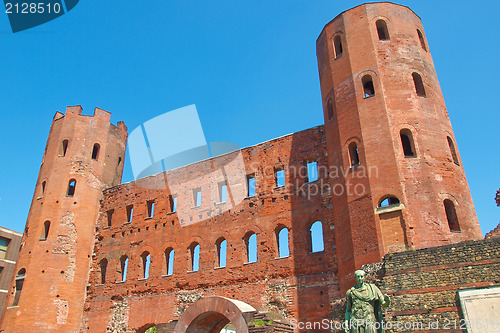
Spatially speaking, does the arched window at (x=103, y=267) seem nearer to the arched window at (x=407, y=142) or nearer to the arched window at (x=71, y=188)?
the arched window at (x=71, y=188)

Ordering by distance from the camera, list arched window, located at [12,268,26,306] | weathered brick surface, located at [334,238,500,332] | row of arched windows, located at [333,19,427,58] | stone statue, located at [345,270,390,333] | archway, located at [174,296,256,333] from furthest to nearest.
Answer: arched window, located at [12,268,26,306] → row of arched windows, located at [333,19,427,58] → archway, located at [174,296,256,333] → weathered brick surface, located at [334,238,500,332] → stone statue, located at [345,270,390,333]

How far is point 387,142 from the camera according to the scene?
14.2 meters

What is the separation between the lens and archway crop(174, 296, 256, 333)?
14399 mm

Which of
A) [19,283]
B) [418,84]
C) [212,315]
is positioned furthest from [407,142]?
[19,283]

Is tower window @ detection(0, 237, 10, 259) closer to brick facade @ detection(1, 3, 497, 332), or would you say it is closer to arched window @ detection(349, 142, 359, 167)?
brick facade @ detection(1, 3, 497, 332)

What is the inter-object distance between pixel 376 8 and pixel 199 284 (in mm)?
13151

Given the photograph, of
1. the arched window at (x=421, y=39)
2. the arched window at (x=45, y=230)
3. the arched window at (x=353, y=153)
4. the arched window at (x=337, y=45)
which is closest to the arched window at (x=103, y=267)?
the arched window at (x=45, y=230)

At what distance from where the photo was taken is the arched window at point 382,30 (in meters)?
16.8

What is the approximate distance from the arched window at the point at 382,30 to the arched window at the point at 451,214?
686 cm

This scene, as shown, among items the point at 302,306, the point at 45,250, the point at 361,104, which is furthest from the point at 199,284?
the point at 361,104

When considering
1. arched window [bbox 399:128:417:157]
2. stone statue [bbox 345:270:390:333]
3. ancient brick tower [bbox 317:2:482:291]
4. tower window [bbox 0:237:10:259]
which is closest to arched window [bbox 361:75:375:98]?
ancient brick tower [bbox 317:2:482:291]

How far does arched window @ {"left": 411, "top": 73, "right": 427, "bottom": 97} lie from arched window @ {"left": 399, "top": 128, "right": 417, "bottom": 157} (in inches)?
67.6

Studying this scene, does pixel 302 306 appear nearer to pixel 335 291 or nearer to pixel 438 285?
pixel 335 291

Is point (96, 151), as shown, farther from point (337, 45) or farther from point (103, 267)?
point (337, 45)
